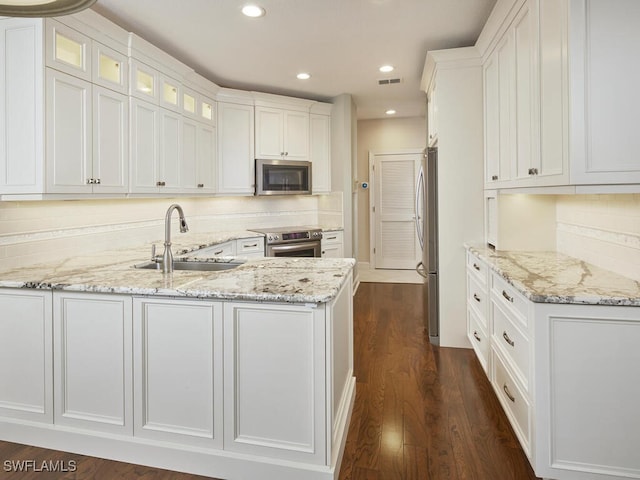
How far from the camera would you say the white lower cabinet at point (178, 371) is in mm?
1847

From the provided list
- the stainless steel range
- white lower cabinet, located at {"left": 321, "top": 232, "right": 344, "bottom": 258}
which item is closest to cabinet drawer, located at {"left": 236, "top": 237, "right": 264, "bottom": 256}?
the stainless steel range

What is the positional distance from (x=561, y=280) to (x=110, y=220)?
314cm

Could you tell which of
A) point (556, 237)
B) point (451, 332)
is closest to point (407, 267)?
point (451, 332)

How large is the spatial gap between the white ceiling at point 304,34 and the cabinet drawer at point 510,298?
6.51 ft

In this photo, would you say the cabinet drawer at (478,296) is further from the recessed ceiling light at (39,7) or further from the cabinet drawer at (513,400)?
the recessed ceiling light at (39,7)

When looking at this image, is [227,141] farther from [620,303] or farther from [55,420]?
[620,303]

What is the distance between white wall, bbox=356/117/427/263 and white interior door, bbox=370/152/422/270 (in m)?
0.13

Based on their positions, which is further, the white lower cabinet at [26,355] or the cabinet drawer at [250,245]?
the cabinet drawer at [250,245]

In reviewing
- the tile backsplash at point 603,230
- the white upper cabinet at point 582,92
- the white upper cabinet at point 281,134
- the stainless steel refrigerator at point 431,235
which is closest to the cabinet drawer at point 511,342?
the tile backsplash at point 603,230

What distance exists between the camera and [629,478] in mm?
1612

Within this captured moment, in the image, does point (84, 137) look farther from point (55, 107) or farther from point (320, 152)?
point (320, 152)

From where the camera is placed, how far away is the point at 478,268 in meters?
2.98

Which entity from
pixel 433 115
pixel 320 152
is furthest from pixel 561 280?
pixel 320 152

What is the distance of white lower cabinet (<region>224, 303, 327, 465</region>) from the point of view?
68.5 inches
